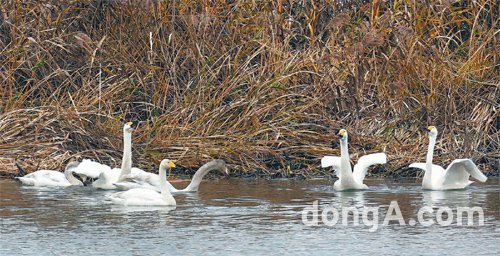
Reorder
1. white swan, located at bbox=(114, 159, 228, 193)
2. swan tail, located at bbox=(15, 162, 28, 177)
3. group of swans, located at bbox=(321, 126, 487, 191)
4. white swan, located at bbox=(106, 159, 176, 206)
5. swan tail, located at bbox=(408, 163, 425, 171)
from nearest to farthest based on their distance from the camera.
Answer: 1. white swan, located at bbox=(106, 159, 176, 206)
2. group of swans, located at bbox=(321, 126, 487, 191)
3. white swan, located at bbox=(114, 159, 228, 193)
4. swan tail, located at bbox=(408, 163, 425, 171)
5. swan tail, located at bbox=(15, 162, 28, 177)

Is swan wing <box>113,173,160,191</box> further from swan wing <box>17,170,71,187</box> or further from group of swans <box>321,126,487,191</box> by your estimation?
group of swans <box>321,126,487,191</box>

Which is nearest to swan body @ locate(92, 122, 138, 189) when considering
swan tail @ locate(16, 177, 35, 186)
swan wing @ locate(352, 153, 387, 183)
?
swan tail @ locate(16, 177, 35, 186)

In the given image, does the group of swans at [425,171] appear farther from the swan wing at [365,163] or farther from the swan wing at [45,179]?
the swan wing at [45,179]

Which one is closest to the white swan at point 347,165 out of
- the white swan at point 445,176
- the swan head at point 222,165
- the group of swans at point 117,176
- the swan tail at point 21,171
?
the white swan at point 445,176

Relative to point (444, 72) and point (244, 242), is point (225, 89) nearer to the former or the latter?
point (444, 72)

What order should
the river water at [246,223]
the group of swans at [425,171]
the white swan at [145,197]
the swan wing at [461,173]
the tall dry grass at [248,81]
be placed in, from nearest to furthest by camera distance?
the river water at [246,223]
the white swan at [145,197]
the swan wing at [461,173]
the group of swans at [425,171]
the tall dry grass at [248,81]

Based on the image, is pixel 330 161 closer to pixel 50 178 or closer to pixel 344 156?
Result: pixel 344 156

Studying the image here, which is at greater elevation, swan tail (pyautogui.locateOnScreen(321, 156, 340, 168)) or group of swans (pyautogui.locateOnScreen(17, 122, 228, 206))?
swan tail (pyautogui.locateOnScreen(321, 156, 340, 168))

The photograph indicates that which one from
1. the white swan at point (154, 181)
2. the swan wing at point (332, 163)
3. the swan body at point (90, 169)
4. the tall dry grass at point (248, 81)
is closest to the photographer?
the white swan at point (154, 181)

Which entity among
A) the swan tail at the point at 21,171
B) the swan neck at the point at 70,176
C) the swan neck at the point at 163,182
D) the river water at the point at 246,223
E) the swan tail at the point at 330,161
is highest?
the swan tail at the point at 330,161

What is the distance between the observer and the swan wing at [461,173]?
600 inches

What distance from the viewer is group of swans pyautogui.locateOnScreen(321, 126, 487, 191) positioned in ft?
50.5

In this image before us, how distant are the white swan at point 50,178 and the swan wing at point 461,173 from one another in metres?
4.69

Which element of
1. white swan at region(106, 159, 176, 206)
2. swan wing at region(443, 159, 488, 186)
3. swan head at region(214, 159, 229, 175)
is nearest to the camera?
white swan at region(106, 159, 176, 206)
